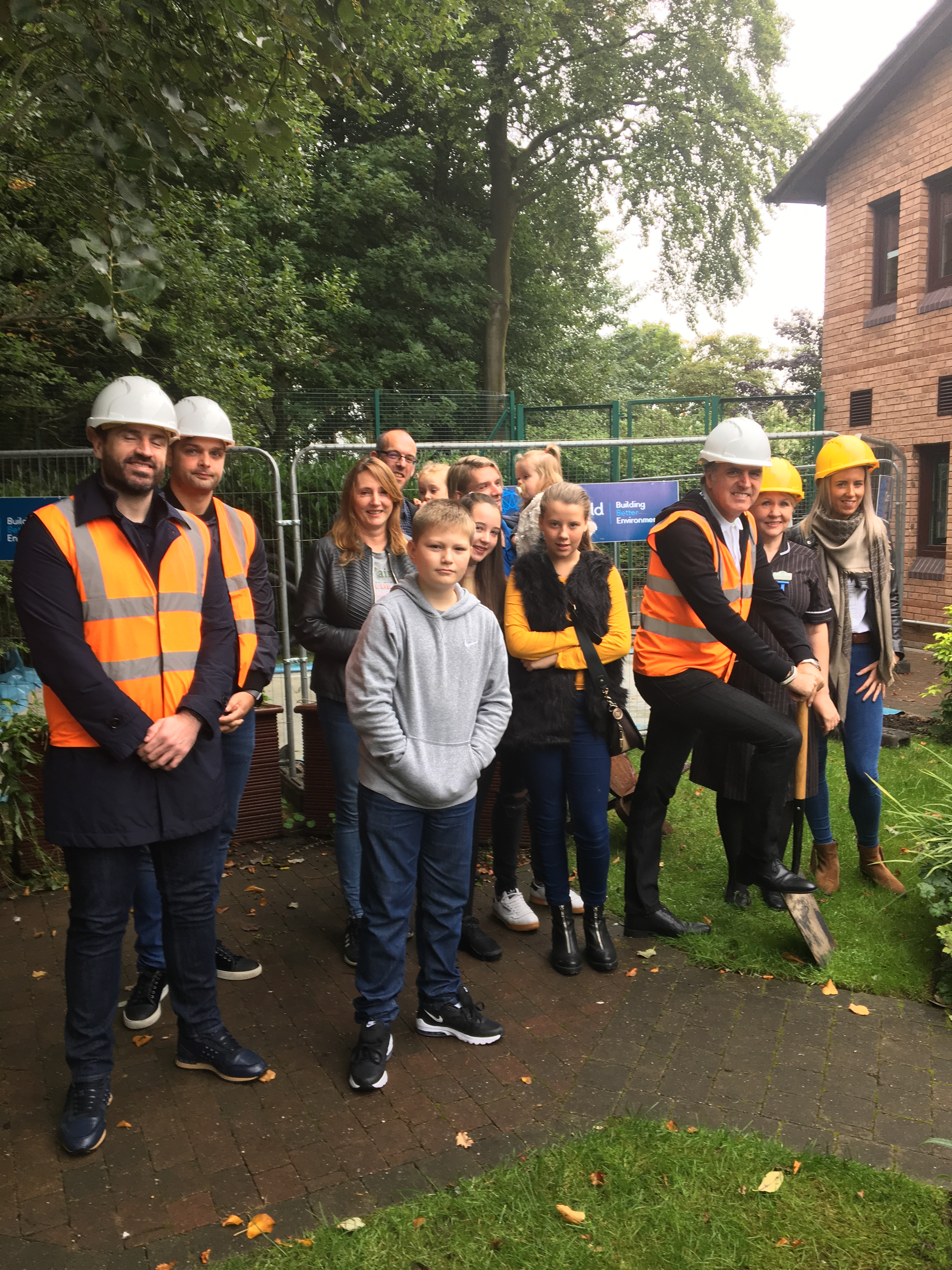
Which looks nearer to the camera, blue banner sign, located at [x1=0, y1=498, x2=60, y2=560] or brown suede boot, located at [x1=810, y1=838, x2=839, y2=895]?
brown suede boot, located at [x1=810, y1=838, x2=839, y2=895]

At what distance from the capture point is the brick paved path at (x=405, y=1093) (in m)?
2.85

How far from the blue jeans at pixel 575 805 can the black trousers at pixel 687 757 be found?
1.11 feet

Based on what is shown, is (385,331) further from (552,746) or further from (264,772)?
(552,746)

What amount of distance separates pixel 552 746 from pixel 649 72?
25.0 m

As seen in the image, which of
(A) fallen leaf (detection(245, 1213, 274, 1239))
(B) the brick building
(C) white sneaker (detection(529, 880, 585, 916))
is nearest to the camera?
(A) fallen leaf (detection(245, 1213, 274, 1239))

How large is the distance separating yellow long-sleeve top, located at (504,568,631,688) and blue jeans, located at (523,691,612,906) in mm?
167

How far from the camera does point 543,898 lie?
5039 mm

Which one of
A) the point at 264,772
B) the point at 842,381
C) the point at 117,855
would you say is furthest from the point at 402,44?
the point at 117,855

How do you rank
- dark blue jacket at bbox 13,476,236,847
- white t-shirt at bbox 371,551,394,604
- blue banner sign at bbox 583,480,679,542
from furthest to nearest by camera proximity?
1. blue banner sign at bbox 583,480,679,542
2. white t-shirt at bbox 371,551,394,604
3. dark blue jacket at bbox 13,476,236,847

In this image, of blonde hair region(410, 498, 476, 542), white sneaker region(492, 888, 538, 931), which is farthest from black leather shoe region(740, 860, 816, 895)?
blonde hair region(410, 498, 476, 542)

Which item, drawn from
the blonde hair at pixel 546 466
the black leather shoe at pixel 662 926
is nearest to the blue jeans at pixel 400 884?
the black leather shoe at pixel 662 926

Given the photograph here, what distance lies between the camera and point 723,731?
418 cm

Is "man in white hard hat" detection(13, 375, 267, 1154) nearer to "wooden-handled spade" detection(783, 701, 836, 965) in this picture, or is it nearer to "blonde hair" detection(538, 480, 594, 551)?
"blonde hair" detection(538, 480, 594, 551)

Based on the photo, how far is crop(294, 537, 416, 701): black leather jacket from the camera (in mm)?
4367
